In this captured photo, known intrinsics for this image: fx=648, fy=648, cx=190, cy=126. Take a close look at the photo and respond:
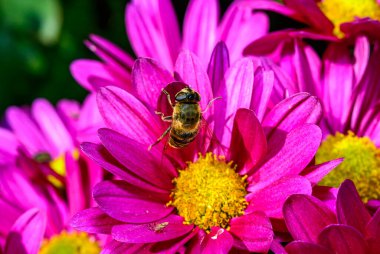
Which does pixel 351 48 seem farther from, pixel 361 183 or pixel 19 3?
pixel 19 3

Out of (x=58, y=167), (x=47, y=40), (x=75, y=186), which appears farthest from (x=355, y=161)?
(x=47, y=40)

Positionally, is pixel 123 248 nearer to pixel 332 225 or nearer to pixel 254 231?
pixel 254 231

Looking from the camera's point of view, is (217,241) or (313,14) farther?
(313,14)

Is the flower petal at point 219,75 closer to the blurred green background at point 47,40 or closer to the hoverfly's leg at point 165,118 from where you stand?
the hoverfly's leg at point 165,118

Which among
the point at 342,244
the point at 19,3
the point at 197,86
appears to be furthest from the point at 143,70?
the point at 19,3

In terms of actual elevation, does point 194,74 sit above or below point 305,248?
above

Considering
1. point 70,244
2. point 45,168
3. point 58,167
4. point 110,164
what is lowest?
point 70,244

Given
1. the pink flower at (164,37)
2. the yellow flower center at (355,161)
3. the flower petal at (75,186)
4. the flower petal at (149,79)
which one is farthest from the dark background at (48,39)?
the flower petal at (149,79)
